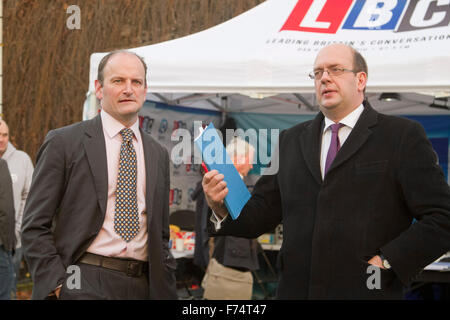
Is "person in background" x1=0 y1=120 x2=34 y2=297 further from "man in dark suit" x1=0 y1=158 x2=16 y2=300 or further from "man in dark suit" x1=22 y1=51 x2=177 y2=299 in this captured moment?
"man in dark suit" x1=22 y1=51 x2=177 y2=299

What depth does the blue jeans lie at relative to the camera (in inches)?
171

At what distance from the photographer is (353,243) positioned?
196cm

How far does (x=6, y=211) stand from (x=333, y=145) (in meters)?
3.20

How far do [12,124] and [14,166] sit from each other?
240 cm

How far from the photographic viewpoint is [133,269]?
2432 mm

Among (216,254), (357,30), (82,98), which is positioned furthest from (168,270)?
(82,98)

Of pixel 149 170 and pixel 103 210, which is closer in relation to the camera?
pixel 103 210

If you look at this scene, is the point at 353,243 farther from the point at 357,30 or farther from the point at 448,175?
the point at 448,175

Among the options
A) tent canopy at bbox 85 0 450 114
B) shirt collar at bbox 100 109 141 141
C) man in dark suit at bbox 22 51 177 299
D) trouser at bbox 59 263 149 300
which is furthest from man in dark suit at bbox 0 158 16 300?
trouser at bbox 59 263 149 300

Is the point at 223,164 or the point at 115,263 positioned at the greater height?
the point at 223,164

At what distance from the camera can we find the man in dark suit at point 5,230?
4.27 meters

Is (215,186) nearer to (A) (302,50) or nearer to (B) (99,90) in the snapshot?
(B) (99,90)

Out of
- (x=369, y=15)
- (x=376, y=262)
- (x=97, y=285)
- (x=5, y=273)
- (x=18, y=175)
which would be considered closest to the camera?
(x=376, y=262)

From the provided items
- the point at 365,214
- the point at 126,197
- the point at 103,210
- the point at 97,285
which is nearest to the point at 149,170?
the point at 126,197
